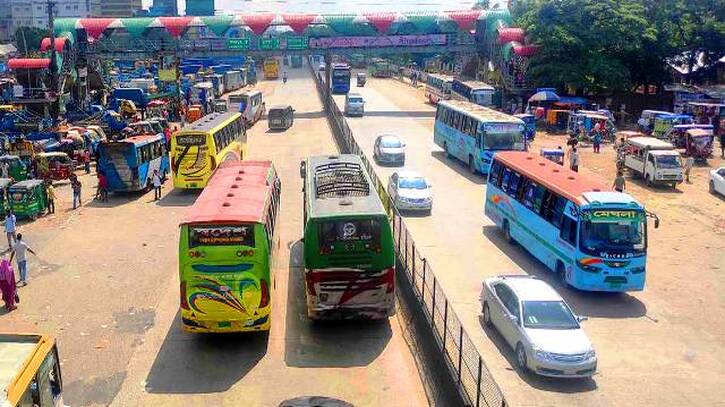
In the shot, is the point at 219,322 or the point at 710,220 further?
the point at 710,220

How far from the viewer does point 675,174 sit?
1197 inches

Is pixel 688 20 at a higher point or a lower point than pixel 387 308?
higher

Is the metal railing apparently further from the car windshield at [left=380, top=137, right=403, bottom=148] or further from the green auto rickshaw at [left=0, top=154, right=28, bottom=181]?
the green auto rickshaw at [left=0, top=154, right=28, bottom=181]

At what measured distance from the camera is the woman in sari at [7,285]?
16.2 m

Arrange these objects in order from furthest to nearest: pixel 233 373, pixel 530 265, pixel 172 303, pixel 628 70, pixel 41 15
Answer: pixel 41 15
pixel 628 70
pixel 530 265
pixel 172 303
pixel 233 373

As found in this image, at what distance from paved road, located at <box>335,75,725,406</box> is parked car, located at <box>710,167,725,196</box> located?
8.30ft

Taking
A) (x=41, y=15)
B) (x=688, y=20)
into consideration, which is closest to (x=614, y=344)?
(x=688, y=20)

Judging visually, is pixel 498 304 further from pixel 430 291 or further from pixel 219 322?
pixel 219 322

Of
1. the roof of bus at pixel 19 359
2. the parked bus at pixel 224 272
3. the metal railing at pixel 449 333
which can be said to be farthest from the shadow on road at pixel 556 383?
the roof of bus at pixel 19 359

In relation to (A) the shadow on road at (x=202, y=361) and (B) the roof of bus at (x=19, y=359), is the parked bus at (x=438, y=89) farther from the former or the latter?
(B) the roof of bus at (x=19, y=359)

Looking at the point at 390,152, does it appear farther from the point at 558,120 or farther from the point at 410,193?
the point at 558,120

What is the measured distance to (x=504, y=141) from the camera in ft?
101

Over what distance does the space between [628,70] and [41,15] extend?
18242 cm

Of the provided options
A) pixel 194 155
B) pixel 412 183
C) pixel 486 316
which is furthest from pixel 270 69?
pixel 486 316
